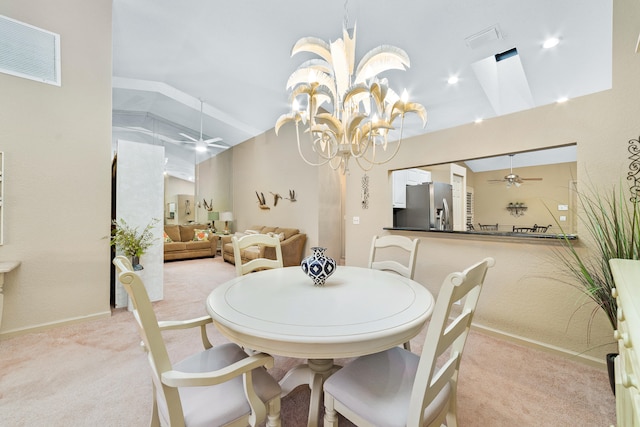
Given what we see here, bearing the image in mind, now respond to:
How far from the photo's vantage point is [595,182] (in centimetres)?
192

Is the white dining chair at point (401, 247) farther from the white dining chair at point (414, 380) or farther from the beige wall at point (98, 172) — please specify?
the beige wall at point (98, 172)

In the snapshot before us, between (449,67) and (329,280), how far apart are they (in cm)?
327

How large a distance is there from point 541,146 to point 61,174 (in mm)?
4480

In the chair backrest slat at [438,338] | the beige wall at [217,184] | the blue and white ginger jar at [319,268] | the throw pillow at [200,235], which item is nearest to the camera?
the chair backrest slat at [438,338]

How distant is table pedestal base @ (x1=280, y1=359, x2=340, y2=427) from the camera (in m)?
1.21

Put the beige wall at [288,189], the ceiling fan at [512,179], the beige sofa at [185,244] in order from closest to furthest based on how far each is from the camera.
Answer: the ceiling fan at [512,179] < the beige wall at [288,189] < the beige sofa at [185,244]

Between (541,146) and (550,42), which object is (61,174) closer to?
(541,146)

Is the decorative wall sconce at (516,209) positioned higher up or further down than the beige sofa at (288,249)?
higher up

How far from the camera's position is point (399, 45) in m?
2.99

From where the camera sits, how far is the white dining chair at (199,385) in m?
0.81

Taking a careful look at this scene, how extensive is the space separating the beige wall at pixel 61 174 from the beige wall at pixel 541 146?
11.6ft

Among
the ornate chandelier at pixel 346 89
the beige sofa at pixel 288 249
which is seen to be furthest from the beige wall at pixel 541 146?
the beige sofa at pixel 288 249

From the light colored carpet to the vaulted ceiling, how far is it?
2843 millimetres

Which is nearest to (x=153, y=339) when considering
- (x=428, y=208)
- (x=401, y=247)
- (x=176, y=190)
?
(x=401, y=247)
